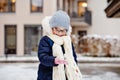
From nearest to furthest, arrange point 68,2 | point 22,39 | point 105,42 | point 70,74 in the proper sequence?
point 70,74 < point 105,42 < point 22,39 < point 68,2

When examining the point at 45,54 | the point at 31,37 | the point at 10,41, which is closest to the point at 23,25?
the point at 31,37

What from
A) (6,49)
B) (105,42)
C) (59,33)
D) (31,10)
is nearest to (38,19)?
(31,10)

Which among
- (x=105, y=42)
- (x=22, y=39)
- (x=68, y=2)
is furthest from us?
(x=68, y=2)

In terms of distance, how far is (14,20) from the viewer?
32062 mm

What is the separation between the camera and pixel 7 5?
32.2 m

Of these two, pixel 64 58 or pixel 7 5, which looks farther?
pixel 7 5

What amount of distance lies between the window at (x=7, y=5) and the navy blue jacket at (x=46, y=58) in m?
28.1

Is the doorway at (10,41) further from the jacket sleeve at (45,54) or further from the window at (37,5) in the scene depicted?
the jacket sleeve at (45,54)

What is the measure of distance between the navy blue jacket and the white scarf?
5cm

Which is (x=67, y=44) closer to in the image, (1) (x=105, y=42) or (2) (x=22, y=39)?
(1) (x=105, y=42)

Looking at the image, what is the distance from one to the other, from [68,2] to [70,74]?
3497cm

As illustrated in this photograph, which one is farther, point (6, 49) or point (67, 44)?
point (6, 49)

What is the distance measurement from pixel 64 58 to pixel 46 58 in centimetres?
22

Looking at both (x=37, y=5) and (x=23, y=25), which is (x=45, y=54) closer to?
(x=23, y=25)
